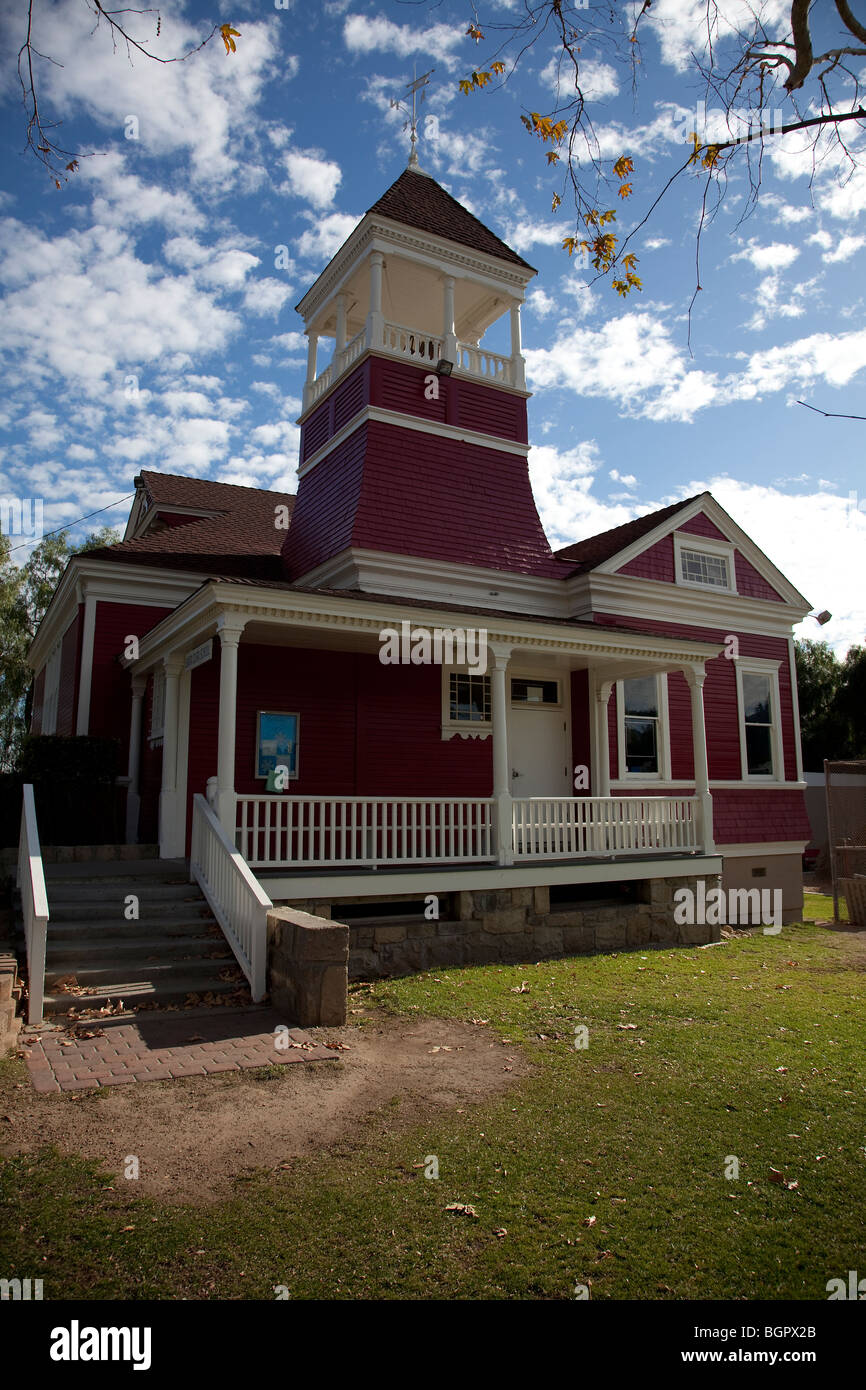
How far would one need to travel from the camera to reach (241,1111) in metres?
5.06

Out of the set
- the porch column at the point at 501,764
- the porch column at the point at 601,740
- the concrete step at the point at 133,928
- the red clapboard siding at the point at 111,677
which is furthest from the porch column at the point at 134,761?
the porch column at the point at 601,740

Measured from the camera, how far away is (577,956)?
35.4 feet

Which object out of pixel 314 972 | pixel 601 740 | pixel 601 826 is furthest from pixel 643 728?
pixel 314 972

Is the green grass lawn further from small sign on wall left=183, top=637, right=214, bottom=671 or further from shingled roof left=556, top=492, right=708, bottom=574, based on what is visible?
shingled roof left=556, top=492, right=708, bottom=574

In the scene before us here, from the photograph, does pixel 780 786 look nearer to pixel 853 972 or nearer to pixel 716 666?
pixel 716 666

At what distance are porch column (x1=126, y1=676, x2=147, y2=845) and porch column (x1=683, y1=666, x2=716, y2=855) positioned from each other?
27.7 ft

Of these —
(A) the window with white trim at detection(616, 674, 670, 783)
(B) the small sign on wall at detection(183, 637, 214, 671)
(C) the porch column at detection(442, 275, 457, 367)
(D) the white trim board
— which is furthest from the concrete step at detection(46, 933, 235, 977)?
(C) the porch column at detection(442, 275, 457, 367)

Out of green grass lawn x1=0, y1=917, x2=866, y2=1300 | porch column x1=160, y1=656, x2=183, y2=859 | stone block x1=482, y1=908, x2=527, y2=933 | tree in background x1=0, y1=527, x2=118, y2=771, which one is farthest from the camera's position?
tree in background x1=0, y1=527, x2=118, y2=771

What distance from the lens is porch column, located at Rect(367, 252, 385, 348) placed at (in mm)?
13727

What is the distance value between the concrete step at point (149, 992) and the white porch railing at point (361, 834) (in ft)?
5.11

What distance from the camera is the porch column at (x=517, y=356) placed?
15273mm

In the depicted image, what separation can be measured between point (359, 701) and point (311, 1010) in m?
6.38

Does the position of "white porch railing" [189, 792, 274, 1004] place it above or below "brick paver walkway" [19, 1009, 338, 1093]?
above
